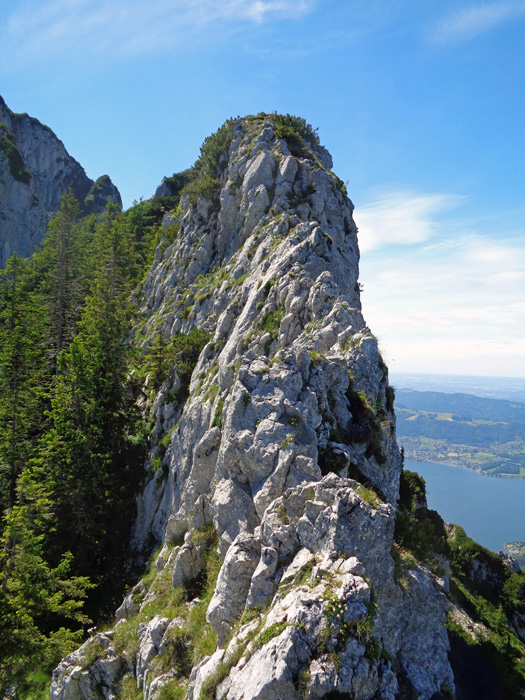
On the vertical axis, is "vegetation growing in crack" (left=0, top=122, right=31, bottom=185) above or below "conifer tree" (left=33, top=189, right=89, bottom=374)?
above

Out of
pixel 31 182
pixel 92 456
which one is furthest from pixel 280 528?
pixel 31 182

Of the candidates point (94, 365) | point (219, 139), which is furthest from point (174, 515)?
point (219, 139)

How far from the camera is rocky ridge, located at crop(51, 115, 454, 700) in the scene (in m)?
8.04

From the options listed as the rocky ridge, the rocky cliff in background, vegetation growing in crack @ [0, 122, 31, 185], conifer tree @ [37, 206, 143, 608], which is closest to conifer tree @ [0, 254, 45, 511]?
conifer tree @ [37, 206, 143, 608]

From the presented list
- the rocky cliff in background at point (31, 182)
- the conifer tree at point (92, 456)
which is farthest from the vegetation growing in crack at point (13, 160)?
the conifer tree at point (92, 456)

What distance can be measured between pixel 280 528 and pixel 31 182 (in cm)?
11971

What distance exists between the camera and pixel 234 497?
14.3 m

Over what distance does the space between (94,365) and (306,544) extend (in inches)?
957

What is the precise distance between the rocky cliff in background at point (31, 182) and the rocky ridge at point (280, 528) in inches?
3115

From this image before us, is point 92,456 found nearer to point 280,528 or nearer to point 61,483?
point 61,483

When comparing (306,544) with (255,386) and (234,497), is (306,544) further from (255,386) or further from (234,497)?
(255,386)

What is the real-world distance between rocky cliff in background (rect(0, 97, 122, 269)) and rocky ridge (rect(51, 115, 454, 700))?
79.1 m

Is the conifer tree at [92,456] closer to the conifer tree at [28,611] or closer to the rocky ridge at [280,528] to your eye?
the rocky ridge at [280,528]

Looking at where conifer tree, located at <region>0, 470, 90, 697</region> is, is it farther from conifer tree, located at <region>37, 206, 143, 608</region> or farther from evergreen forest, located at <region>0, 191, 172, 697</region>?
conifer tree, located at <region>37, 206, 143, 608</region>
